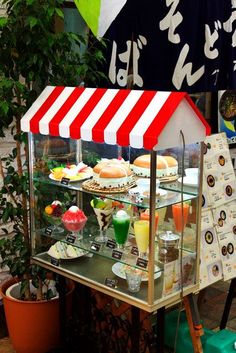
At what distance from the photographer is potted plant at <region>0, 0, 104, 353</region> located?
135 inches

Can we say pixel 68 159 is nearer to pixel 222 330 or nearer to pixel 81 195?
pixel 81 195

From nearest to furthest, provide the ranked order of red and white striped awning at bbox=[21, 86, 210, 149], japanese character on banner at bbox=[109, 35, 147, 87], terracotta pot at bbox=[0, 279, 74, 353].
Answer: red and white striped awning at bbox=[21, 86, 210, 149]
terracotta pot at bbox=[0, 279, 74, 353]
japanese character on banner at bbox=[109, 35, 147, 87]

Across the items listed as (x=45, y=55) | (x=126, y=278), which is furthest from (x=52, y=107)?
(x=126, y=278)

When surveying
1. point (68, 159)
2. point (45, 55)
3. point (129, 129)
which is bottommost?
point (68, 159)

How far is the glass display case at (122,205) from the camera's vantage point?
10.1 ft

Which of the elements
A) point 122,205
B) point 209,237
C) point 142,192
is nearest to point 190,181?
point 142,192

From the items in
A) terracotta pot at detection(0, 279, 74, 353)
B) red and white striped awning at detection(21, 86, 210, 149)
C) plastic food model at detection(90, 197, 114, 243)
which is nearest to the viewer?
red and white striped awning at detection(21, 86, 210, 149)

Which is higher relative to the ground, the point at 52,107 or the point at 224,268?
the point at 52,107

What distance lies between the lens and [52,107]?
3.45 meters

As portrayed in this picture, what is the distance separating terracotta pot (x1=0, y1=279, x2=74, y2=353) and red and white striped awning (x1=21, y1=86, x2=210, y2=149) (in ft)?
4.57

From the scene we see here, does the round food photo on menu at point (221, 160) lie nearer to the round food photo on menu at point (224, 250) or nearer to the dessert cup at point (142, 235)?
the round food photo on menu at point (224, 250)

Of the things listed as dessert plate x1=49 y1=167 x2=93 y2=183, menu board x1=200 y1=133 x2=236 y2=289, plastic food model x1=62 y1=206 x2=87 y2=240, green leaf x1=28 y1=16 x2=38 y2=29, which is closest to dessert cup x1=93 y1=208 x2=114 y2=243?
plastic food model x1=62 y1=206 x2=87 y2=240

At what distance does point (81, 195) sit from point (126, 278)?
2.33 feet

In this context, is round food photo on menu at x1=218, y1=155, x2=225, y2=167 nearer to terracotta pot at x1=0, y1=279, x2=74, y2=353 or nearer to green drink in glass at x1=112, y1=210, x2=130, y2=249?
green drink in glass at x1=112, y1=210, x2=130, y2=249
